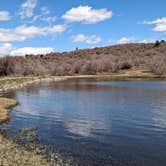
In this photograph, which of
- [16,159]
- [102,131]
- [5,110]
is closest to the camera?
[16,159]

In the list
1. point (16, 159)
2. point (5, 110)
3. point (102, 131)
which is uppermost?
point (16, 159)

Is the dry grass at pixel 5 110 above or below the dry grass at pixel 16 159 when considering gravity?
below

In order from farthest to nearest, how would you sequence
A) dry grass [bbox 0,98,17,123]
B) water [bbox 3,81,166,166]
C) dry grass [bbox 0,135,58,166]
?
dry grass [bbox 0,98,17,123] → water [bbox 3,81,166,166] → dry grass [bbox 0,135,58,166]

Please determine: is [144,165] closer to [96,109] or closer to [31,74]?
[96,109]

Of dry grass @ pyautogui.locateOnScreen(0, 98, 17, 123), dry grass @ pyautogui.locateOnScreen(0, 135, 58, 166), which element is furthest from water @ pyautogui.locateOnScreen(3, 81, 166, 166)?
dry grass @ pyautogui.locateOnScreen(0, 135, 58, 166)

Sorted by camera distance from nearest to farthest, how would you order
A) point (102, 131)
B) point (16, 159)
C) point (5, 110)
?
point (16, 159), point (102, 131), point (5, 110)

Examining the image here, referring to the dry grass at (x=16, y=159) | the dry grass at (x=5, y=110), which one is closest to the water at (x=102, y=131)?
the dry grass at (x=5, y=110)

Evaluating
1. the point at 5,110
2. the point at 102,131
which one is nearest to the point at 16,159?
the point at 102,131

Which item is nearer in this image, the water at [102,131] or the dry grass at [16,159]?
the dry grass at [16,159]

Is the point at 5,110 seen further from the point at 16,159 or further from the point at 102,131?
the point at 16,159

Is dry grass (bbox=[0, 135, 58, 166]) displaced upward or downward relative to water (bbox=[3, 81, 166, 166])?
upward

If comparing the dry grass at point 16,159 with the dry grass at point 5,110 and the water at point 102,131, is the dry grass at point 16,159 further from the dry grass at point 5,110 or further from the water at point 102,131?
the dry grass at point 5,110

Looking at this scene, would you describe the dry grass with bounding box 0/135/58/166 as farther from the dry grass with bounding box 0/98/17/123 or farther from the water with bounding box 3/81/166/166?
the dry grass with bounding box 0/98/17/123

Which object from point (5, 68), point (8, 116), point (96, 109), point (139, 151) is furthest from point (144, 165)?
point (5, 68)
